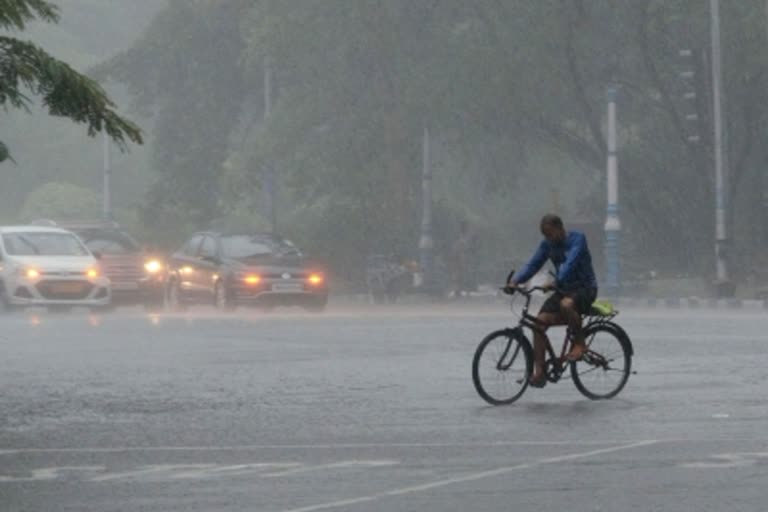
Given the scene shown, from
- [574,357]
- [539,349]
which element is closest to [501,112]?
[574,357]

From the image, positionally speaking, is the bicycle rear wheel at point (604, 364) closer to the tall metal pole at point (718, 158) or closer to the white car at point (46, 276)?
the white car at point (46, 276)

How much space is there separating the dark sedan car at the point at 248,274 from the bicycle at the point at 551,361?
22897mm

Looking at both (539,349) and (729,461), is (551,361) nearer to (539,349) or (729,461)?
(539,349)

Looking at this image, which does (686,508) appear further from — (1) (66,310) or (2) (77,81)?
(1) (66,310)

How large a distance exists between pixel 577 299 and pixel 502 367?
890 mm

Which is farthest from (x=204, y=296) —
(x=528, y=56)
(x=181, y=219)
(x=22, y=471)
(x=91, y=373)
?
(x=22, y=471)

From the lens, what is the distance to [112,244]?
45.7 meters

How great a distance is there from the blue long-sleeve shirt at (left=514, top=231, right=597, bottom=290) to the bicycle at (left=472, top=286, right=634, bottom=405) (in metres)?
0.20

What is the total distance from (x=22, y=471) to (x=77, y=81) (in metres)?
5.01

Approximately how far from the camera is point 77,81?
1770 centimetres

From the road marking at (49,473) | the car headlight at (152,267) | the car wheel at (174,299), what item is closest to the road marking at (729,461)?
the road marking at (49,473)

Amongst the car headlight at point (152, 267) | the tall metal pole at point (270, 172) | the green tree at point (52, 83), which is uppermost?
the tall metal pole at point (270, 172)

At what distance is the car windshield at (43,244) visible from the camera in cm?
4150

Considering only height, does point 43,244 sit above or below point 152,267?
above
